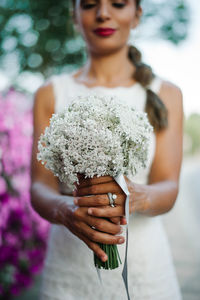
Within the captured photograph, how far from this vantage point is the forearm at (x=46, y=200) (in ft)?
5.75

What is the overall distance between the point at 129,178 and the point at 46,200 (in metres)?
0.49

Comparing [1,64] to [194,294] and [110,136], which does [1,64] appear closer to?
[194,294]

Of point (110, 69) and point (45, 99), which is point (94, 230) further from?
point (110, 69)

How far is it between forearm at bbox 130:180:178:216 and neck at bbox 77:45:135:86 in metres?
0.80

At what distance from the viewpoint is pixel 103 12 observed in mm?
1991

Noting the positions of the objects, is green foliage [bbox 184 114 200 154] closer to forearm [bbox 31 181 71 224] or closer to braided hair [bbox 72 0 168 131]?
braided hair [bbox 72 0 168 131]

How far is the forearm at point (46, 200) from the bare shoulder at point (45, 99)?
49 cm

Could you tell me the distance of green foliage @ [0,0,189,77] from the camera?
943 cm

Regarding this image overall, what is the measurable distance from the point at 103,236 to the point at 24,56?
962 centimetres

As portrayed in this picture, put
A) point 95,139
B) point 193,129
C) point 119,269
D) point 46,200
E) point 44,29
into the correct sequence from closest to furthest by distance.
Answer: point 95,139
point 46,200
point 119,269
point 44,29
point 193,129

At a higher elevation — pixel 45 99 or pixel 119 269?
pixel 45 99

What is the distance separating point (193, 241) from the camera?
23.4 feet

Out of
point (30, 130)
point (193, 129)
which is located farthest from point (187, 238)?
point (193, 129)

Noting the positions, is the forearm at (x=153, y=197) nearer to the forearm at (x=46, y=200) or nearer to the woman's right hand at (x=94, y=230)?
the woman's right hand at (x=94, y=230)
